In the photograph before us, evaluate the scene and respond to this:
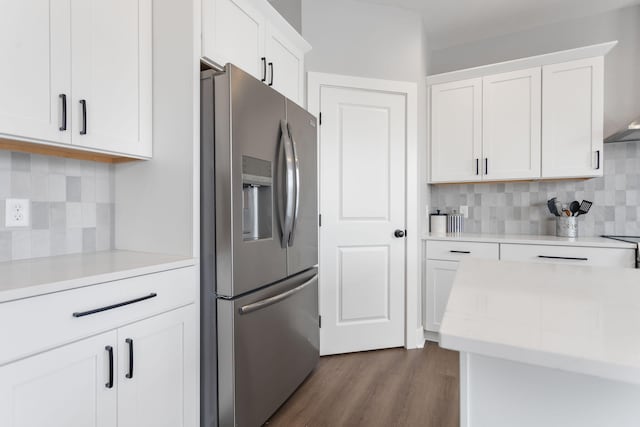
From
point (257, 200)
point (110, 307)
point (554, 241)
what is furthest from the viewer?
point (554, 241)

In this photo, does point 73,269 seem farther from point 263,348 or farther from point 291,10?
point 291,10

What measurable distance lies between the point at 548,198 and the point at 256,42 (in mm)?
2770

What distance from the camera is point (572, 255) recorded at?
2.42 meters

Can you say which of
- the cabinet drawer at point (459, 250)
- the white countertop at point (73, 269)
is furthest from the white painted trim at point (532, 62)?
the white countertop at point (73, 269)

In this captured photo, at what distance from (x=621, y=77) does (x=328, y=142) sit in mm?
2511

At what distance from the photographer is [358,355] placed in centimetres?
260

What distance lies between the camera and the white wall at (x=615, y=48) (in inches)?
107

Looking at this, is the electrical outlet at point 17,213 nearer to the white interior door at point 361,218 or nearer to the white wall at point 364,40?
the white interior door at point 361,218

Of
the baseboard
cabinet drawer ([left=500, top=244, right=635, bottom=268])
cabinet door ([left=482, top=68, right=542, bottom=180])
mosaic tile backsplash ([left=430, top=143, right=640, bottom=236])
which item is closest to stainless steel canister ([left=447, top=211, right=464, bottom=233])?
mosaic tile backsplash ([left=430, top=143, right=640, bottom=236])

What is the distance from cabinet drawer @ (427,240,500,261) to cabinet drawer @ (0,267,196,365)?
2111 mm

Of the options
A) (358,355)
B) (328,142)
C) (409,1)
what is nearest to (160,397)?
(358,355)

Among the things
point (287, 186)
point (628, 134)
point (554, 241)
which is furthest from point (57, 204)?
point (628, 134)

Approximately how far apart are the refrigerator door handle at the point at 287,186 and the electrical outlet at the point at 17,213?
110 cm

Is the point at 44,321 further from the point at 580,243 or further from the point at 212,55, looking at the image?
the point at 580,243
